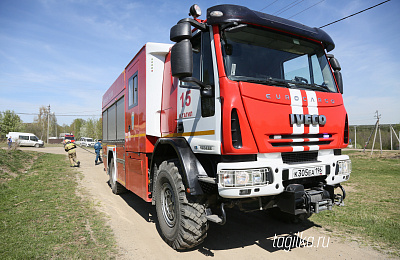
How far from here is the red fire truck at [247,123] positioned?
2.97m

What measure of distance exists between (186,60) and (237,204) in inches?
70.9

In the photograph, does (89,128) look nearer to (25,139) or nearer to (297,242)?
(25,139)

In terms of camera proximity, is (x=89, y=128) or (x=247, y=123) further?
(x=89, y=128)

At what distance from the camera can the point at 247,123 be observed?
296 cm

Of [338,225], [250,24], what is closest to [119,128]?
[250,24]

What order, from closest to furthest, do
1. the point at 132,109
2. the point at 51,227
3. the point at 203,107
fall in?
the point at 203,107
the point at 51,227
the point at 132,109

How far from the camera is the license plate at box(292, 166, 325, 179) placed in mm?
3175

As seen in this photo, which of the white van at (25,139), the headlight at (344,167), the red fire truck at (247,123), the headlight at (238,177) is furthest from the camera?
the white van at (25,139)

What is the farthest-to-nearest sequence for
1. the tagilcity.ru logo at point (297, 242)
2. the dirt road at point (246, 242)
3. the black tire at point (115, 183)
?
the black tire at point (115, 183)
the tagilcity.ru logo at point (297, 242)
the dirt road at point (246, 242)

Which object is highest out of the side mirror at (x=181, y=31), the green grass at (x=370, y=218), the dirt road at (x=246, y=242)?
the side mirror at (x=181, y=31)

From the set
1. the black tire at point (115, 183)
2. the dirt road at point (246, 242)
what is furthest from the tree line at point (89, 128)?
the dirt road at point (246, 242)

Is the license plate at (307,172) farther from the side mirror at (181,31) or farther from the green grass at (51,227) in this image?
the green grass at (51,227)

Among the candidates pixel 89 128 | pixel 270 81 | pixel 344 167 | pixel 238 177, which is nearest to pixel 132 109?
pixel 270 81

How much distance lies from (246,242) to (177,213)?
4.09 feet
